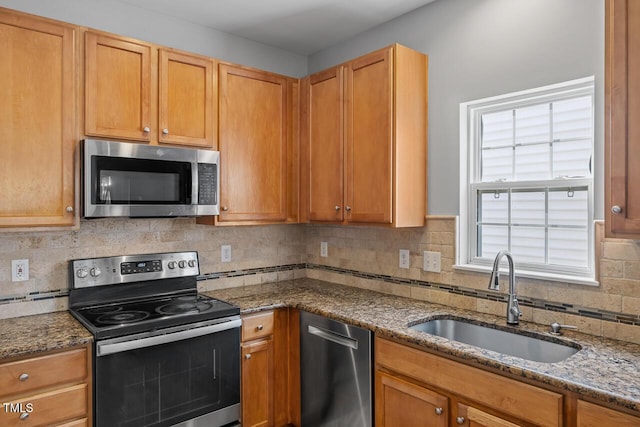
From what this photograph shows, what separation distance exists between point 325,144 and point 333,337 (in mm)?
1243

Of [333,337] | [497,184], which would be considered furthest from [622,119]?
[333,337]

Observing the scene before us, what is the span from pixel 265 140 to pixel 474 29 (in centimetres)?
144

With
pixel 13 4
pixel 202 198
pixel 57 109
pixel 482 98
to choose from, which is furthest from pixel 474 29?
pixel 13 4

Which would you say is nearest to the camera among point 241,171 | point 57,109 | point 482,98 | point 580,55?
point 580,55

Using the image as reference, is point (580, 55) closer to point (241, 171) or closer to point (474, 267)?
point (474, 267)

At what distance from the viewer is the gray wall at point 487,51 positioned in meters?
1.97

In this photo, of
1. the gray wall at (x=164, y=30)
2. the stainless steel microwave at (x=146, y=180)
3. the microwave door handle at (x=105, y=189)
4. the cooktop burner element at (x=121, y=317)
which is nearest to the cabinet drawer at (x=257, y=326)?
the cooktop burner element at (x=121, y=317)

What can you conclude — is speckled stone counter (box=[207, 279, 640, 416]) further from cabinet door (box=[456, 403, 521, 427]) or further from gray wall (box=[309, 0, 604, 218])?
gray wall (box=[309, 0, 604, 218])

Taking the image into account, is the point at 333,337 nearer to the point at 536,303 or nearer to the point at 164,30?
the point at 536,303

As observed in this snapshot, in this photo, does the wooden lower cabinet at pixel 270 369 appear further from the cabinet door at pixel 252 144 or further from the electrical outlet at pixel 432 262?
the electrical outlet at pixel 432 262

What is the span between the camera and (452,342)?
1856 mm

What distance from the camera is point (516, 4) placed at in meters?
2.22

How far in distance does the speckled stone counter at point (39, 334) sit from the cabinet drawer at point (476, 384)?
1.40 meters

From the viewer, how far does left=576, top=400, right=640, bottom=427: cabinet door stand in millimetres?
1347
